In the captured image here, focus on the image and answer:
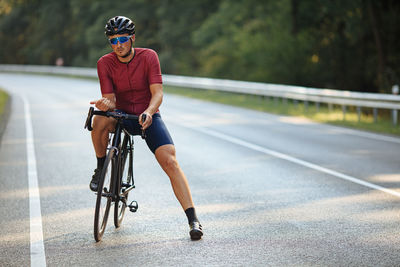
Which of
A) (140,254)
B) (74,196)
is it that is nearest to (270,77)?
(74,196)

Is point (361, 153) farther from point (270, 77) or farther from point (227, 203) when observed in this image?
point (270, 77)

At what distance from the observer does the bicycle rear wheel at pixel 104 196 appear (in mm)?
5902

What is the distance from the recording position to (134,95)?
6305 millimetres

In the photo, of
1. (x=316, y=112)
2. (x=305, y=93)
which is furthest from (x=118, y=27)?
(x=305, y=93)

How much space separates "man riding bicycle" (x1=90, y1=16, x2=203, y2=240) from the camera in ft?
20.1

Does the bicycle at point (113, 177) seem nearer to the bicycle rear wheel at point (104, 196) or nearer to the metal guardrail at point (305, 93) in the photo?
the bicycle rear wheel at point (104, 196)

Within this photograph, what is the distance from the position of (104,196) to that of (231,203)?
2154 millimetres

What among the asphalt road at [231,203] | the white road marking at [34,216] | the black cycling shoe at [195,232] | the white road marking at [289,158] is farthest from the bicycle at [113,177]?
the white road marking at [289,158]

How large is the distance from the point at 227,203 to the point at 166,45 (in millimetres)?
55499

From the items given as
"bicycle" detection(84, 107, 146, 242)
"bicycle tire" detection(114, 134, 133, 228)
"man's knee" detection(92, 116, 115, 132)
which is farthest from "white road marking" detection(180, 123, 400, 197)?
"man's knee" detection(92, 116, 115, 132)

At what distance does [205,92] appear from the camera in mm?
34000

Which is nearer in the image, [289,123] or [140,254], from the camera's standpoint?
[140,254]

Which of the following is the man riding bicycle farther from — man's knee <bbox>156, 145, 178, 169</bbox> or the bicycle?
the bicycle

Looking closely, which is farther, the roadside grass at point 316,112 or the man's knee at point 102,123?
the roadside grass at point 316,112
